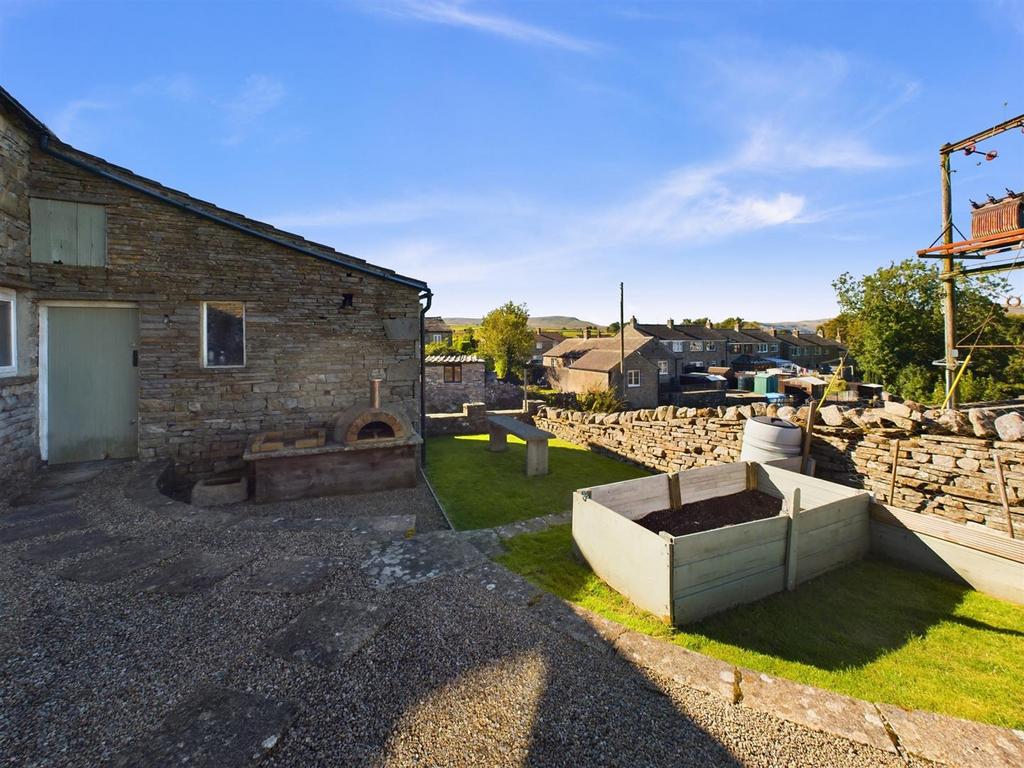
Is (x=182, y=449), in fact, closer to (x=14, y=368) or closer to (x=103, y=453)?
(x=103, y=453)

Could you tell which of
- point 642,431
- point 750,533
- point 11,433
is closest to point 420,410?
point 642,431

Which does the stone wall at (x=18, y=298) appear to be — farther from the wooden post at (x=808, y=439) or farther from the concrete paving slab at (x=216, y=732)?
the wooden post at (x=808, y=439)

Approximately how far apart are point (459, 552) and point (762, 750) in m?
3.13

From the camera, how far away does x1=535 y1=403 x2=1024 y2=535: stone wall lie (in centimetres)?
548

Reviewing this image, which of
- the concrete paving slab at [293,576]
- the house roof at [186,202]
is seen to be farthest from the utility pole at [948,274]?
the concrete paving slab at [293,576]

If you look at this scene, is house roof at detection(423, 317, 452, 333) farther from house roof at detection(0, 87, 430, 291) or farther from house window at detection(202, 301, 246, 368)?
house window at detection(202, 301, 246, 368)

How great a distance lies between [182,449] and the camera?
7676 mm

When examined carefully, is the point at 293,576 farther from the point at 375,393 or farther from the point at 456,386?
the point at 456,386

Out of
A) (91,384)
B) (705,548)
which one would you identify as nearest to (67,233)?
(91,384)

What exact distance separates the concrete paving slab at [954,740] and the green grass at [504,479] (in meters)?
4.77

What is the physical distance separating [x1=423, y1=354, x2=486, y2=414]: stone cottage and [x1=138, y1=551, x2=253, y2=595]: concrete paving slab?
16.8 metres

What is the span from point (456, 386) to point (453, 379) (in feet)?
1.27

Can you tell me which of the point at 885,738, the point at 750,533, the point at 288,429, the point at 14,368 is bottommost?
the point at 885,738

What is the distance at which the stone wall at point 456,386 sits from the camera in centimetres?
2161
